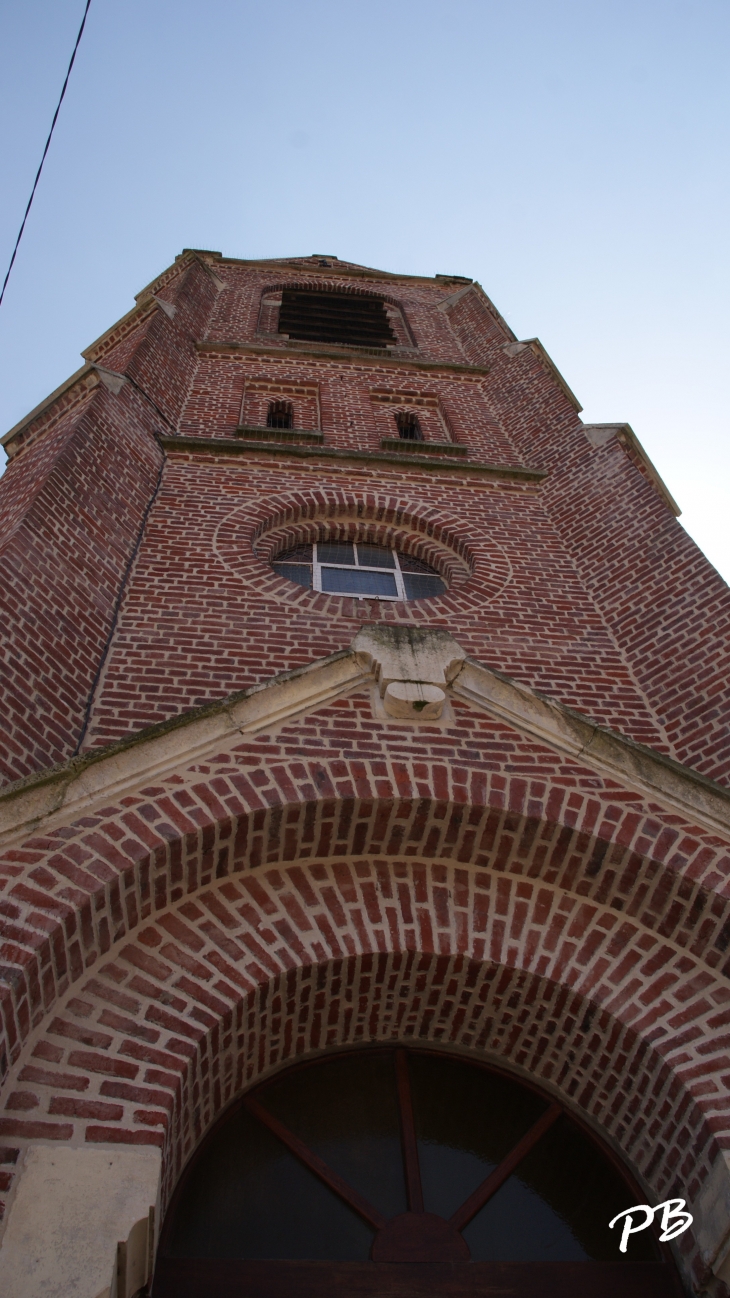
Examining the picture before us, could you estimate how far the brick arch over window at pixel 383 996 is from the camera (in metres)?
4.08

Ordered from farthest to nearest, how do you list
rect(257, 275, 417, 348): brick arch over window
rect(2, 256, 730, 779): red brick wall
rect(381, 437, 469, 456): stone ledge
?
rect(257, 275, 417, 348): brick arch over window
rect(381, 437, 469, 456): stone ledge
rect(2, 256, 730, 779): red brick wall

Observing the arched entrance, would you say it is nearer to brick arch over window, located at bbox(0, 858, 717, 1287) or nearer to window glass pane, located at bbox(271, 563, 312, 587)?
brick arch over window, located at bbox(0, 858, 717, 1287)

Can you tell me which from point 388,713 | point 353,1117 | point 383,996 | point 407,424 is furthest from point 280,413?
point 353,1117

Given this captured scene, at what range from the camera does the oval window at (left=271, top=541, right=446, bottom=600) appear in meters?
8.41

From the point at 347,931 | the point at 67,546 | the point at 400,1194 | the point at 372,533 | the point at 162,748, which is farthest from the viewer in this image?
the point at 372,533

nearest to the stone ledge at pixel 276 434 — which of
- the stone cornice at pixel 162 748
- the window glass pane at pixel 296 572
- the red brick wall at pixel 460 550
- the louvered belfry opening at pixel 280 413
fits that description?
the red brick wall at pixel 460 550

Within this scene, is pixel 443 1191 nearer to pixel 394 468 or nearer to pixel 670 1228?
pixel 670 1228

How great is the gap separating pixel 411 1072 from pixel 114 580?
4031 millimetres

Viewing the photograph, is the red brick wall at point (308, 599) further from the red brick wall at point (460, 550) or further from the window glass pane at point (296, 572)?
the window glass pane at point (296, 572)

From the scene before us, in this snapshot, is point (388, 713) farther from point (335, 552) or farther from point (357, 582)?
point (335, 552)

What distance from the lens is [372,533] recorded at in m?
9.07

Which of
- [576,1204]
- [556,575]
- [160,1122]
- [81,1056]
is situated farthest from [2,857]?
[556,575]

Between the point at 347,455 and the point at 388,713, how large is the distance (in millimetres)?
4913

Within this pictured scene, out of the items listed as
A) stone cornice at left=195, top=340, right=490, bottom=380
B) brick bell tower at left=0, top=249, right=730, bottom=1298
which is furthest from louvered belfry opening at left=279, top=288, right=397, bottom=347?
brick bell tower at left=0, top=249, right=730, bottom=1298
